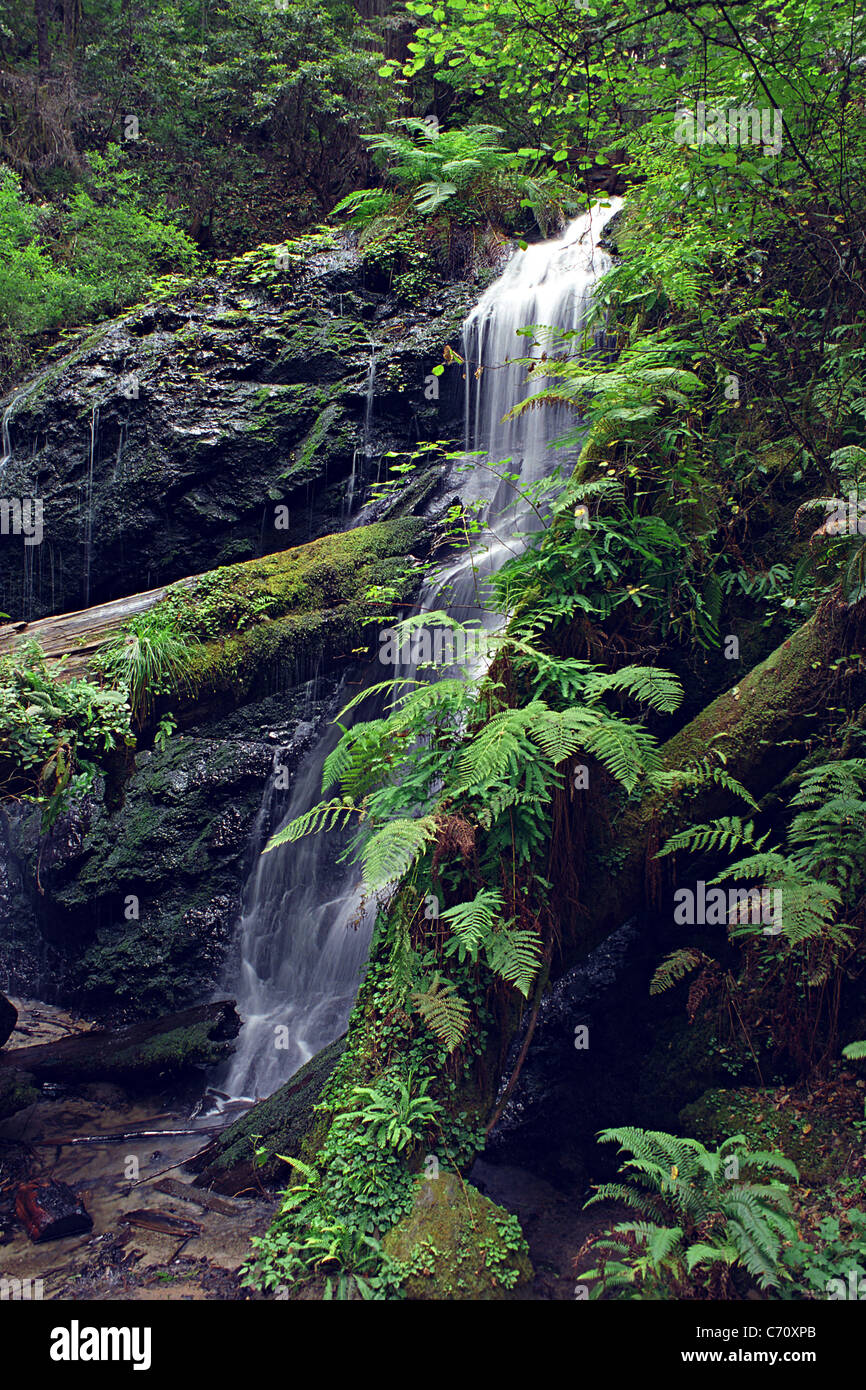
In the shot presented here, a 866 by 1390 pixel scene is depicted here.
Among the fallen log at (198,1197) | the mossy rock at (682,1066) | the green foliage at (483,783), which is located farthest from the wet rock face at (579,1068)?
the fallen log at (198,1197)

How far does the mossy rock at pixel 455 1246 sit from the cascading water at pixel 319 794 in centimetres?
329

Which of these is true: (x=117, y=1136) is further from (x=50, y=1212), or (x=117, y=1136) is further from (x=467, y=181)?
(x=467, y=181)

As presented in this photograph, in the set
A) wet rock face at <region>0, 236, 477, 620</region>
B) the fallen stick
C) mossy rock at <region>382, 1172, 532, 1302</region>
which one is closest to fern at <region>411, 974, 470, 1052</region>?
mossy rock at <region>382, 1172, 532, 1302</region>

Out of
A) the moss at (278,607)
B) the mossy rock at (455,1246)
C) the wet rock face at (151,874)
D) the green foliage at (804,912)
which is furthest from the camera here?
the wet rock face at (151,874)

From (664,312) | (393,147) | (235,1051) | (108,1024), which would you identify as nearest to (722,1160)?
(235,1051)

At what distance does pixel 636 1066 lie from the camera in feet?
16.7

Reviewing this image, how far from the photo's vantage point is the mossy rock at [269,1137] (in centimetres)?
523

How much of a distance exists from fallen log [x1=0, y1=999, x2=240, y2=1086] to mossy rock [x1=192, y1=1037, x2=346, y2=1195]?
4.72 ft

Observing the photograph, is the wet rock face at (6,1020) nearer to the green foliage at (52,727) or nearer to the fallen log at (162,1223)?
the fallen log at (162,1223)

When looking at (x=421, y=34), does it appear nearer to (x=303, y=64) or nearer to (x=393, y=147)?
(x=393, y=147)

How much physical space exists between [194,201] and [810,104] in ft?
42.8

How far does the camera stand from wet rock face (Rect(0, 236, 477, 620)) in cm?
1090

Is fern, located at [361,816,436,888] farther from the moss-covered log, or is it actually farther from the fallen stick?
the fallen stick

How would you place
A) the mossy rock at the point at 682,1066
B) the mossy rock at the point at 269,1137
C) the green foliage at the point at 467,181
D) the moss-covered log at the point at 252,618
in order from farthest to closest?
1. the green foliage at the point at 467,181
2. the moss-covered log at the point at 252,618
3. the mossy rock at the point at 269,1137
4. the mossy rock at the point at 682,1066
